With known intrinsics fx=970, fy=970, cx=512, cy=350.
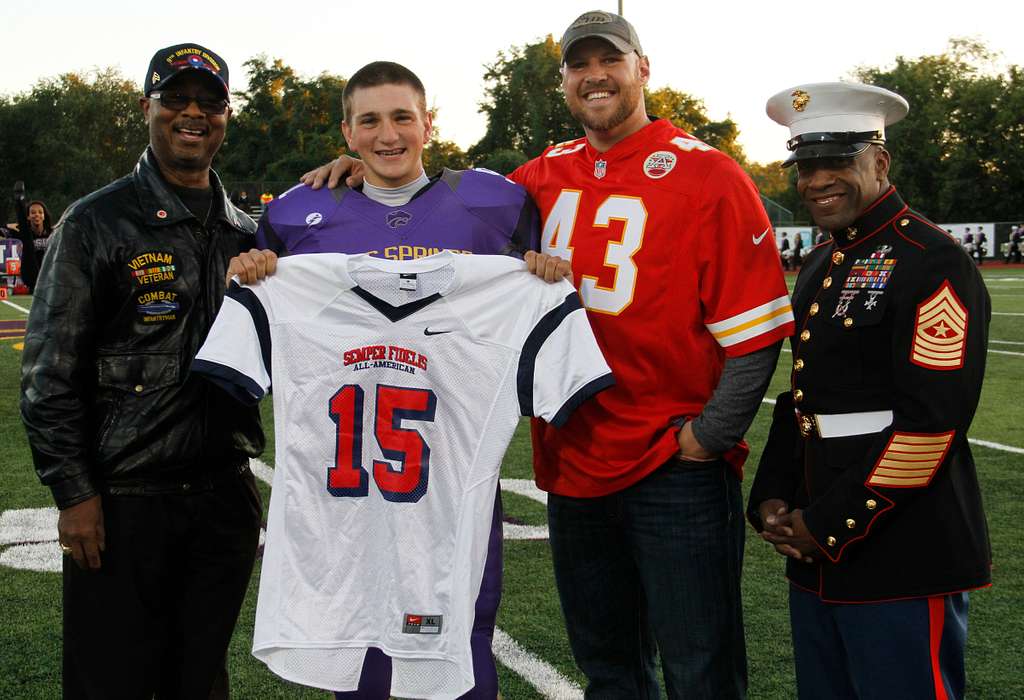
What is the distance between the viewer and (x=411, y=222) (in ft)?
9.46

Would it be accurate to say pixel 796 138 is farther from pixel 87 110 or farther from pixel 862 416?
pixel 87 110

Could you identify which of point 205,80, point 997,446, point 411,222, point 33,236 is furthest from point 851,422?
point 33,236

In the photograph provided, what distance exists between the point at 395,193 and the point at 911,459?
160 cm

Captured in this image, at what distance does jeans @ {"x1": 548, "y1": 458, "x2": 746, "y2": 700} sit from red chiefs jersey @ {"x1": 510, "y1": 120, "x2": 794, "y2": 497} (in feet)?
0.28

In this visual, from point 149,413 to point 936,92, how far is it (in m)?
69.1

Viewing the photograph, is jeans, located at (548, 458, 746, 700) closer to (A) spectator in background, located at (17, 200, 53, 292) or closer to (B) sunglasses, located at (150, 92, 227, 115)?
(B) sunglasses, located at (150, 92, 227, 115)

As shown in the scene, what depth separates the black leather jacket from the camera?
2736mm

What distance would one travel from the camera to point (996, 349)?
1332cm

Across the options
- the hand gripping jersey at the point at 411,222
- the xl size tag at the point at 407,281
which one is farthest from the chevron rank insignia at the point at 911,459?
the xl size tag at the point at 407,281

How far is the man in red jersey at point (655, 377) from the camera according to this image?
2.74m

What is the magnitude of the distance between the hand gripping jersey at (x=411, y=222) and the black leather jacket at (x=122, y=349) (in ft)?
0.89

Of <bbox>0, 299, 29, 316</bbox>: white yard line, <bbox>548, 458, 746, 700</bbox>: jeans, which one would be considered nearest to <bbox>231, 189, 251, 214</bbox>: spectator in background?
<bbox>0, 299, 29, 316</bbox>: white yard line

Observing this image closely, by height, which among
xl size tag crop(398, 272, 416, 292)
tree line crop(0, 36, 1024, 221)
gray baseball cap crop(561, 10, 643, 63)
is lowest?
xl size tag crop(398, 272, 416, 292)

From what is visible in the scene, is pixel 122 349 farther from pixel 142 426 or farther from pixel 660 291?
pixel 660 291
